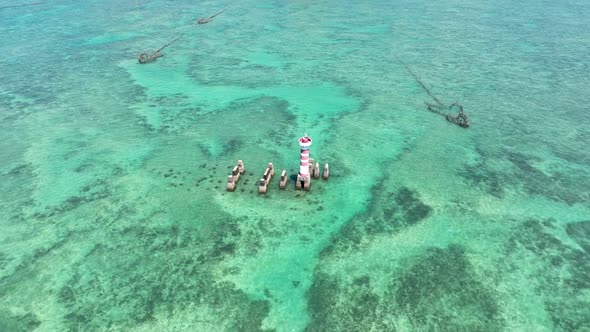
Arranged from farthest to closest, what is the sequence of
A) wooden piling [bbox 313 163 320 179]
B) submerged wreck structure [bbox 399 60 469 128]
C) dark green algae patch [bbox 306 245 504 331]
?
submerged wreck structure [bbox 399 60 469 128], wooden piling [bbox 313 163 320 179], dark green algae patch [bbox 306 245 504 331]

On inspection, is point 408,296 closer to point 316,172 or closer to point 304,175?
point 304,175

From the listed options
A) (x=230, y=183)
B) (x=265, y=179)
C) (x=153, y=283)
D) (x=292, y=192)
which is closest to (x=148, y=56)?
(x=230, y=183)

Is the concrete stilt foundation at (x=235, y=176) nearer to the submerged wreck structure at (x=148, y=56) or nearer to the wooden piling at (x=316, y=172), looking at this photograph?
the wooden piling at (x=316, y=172)

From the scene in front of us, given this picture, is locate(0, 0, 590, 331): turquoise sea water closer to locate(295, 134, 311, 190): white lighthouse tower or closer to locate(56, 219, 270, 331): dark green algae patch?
locate(56, 219, 270, 331): dark green algae patch

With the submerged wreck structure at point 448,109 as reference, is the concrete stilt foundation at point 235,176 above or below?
above

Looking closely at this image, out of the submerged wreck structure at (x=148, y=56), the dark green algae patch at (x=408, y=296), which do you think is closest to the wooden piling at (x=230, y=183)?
the dark green algae patch at (x=408, y=296)

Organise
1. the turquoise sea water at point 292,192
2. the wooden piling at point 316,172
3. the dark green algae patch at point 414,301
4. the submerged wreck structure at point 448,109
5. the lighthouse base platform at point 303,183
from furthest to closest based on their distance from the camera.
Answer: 1. the submerged wreck structure at point 448,109
2. the wooden piling at point 316,172
3. the lighthouse base platform at point 303,183
4. the turquoise sea water at point 292,192
5. the dark green algae patch at point 414,301

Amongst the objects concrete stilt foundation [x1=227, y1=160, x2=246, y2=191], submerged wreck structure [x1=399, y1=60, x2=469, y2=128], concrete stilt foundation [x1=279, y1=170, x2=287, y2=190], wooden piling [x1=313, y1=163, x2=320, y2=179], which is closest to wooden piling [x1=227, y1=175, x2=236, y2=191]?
concrete stilt foundation [x1=227, y1=160, x2=246, y2=191]

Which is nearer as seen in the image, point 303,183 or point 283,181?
point 283,181
